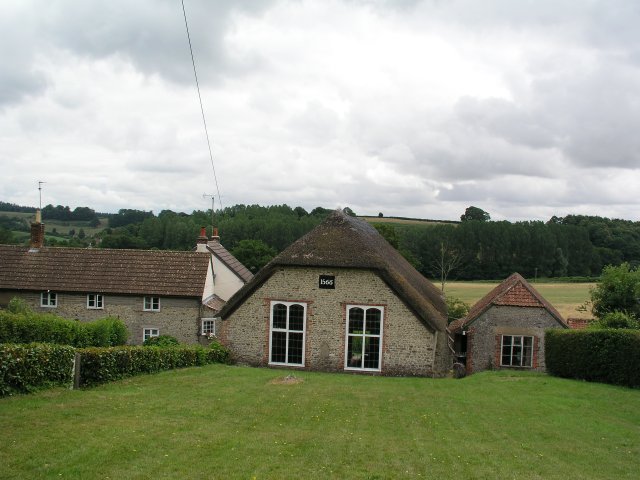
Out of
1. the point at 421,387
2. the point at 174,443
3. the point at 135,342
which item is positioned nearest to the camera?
the point at 174,443

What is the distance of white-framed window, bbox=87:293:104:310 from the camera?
36.0 meters

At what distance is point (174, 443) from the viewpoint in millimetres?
11070

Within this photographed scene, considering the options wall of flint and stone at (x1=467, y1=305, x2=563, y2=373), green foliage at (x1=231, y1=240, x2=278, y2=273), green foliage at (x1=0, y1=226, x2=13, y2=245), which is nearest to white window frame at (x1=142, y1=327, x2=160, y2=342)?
wall of flint and stone at (x1=467, y1=305, x2=563, y2=373)

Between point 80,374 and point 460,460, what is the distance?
1126 cm

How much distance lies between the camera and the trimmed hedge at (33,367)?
46.1 ft

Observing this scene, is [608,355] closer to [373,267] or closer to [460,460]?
[373,267]

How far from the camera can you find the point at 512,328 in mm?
31062

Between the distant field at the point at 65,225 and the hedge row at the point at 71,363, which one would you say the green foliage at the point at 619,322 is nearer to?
the hedge row at the point at 71,363

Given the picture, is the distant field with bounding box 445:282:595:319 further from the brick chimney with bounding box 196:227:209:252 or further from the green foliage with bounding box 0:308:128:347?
the green foliage with bounding box 0:308:128:347

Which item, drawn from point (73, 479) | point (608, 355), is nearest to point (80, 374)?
point (73, 479)

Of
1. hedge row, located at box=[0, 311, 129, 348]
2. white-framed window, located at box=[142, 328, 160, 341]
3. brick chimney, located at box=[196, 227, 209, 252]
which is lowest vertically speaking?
white-framed window, located at box=[142, 328, 160, 341]

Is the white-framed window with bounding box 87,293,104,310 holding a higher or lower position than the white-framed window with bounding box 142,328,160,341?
higher

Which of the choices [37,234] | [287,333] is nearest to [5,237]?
[37,234]

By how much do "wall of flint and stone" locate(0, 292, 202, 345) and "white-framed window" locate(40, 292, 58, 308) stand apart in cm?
18
